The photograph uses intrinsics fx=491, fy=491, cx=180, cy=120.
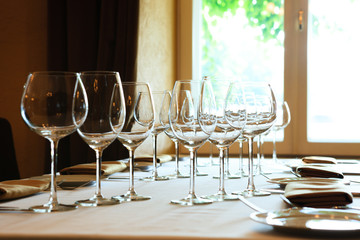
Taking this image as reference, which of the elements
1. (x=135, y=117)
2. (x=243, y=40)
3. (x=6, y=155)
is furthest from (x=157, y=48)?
(x=135, y=117)

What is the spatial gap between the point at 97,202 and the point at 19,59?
8.26 ft

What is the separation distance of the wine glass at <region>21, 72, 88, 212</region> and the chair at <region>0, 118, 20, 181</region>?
1057mm

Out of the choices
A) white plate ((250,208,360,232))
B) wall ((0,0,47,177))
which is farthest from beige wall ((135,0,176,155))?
white plate ((250,208,360,232))

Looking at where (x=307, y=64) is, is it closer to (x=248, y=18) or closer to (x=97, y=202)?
(x=248, y=18)

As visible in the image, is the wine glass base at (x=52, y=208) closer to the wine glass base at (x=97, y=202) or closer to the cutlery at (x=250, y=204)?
the wine glass base at (x=97, y=202)

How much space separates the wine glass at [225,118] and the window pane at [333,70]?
227 centimetres

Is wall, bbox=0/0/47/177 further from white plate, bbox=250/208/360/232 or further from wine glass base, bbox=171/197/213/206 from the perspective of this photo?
white plate, bbox=250/208/360/232

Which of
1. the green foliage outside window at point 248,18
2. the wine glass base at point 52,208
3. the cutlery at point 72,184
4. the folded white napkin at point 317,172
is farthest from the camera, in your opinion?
the green foliage outside window at point 248,18

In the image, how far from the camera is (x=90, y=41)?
303 centimetres

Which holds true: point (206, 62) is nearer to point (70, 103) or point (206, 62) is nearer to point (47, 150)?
point (47, 150)

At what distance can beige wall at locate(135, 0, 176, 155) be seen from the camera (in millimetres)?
2938

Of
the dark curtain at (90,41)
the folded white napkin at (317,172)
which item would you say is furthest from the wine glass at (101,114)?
the dark curtain at (90,41)

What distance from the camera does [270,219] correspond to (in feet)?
2.32

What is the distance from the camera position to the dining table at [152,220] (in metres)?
0.65
